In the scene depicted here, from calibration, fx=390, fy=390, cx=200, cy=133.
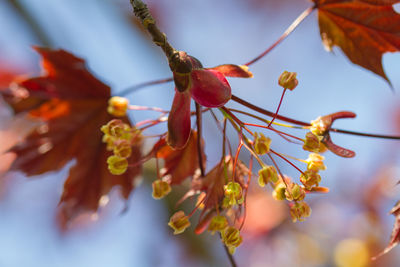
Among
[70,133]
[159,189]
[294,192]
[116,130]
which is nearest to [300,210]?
[294,192]

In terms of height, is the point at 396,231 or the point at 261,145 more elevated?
the point at 261,145

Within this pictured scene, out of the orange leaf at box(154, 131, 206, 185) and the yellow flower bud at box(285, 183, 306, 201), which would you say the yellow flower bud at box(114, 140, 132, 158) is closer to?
the orange leaf at box(154, 131, 206, 185)

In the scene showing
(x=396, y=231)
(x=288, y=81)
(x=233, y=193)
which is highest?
(x=288, y=81)

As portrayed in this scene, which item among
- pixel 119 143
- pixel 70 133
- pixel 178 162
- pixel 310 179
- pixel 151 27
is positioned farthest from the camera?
pixel 70 133

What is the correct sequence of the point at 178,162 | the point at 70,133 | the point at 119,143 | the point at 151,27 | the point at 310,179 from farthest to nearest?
the point at 70,133
the point at 178,162
the point at 119,143
the point at 310,179
the point at 151,27

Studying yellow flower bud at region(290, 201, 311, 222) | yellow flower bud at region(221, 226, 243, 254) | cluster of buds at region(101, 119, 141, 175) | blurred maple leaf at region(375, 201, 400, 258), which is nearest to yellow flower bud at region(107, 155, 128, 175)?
cluster of buds at region(101, 119, 141, 175)

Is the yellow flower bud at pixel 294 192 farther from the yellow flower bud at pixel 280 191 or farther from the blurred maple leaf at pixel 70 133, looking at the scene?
the blurred maple leaf at pixel 70 133

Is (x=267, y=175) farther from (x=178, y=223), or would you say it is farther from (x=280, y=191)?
(x=178, y=223)

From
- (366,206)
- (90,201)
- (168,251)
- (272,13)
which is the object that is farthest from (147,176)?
(272,13)
